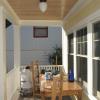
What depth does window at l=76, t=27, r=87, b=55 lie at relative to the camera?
5.57 metres

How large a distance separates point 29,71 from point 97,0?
4403 mm

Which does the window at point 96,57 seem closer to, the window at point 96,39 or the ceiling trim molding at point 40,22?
the window at point 96,39

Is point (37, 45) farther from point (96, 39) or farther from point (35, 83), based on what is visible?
point (96, 39)

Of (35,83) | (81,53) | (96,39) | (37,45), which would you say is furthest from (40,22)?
(37,45)

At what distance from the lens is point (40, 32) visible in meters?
12.7

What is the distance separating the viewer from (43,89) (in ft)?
17.0

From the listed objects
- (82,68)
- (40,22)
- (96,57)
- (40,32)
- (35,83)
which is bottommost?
(35,83)

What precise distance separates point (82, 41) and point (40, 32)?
690cm

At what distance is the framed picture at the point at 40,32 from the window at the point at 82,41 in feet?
19.9

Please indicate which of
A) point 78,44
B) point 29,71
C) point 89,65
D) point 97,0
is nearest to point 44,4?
point 97,0

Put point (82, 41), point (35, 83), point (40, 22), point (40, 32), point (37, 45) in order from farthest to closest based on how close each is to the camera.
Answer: point (37, 45) → point (40, 32) → point (40, 22) → point (35, 83) → point (82, 41)

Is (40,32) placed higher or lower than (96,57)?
higher

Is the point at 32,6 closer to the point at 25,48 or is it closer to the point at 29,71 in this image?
the point at 29,71

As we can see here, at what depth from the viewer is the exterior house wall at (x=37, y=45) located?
13312 mm
